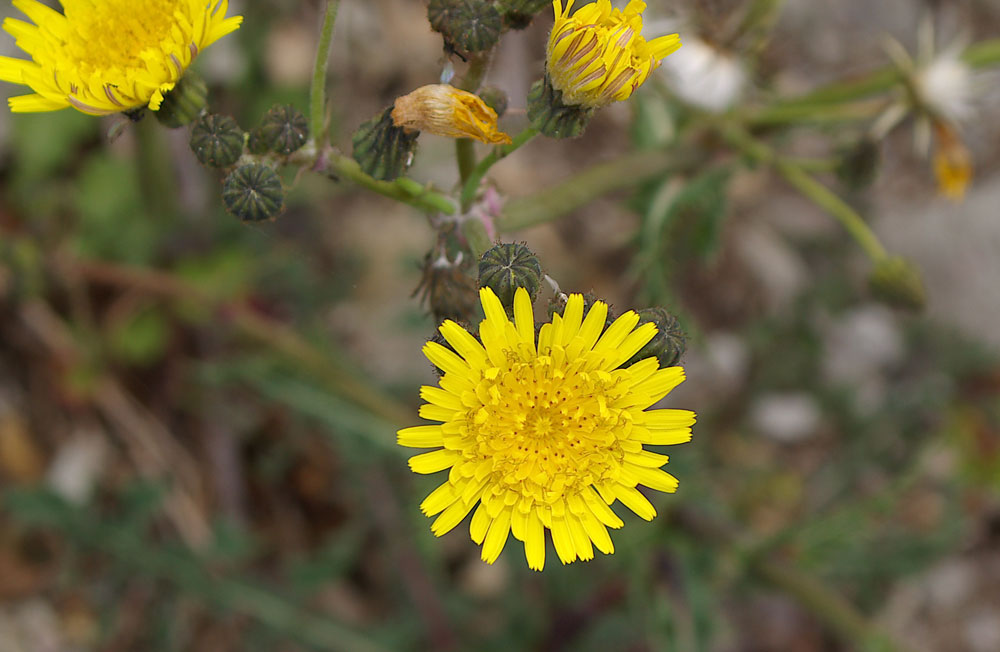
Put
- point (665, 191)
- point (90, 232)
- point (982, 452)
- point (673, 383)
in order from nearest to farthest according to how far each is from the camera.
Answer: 1. point (673, 383)
2. point (665, 191)
3. point (90, 232)
4. point (982, 452)

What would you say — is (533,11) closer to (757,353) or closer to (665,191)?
(665,191)

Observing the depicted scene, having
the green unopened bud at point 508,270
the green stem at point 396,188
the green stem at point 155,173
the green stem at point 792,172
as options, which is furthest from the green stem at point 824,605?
the green stem at point 155,173

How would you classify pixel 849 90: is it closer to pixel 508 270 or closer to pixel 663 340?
pixel 663 340

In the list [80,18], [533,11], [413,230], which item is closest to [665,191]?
[533,11]

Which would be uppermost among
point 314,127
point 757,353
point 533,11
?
point 757,353

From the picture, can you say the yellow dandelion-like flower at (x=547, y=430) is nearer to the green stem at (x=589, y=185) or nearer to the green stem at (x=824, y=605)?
the green stem at (x=589, y=185)

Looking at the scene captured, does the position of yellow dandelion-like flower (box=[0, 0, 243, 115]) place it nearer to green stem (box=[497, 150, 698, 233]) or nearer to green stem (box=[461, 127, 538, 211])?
green stem (box=[461, 127, 538, 211])

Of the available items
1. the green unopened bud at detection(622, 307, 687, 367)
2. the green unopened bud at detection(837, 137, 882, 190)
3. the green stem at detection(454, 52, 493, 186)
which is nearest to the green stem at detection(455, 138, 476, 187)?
the green stem at detection(454, 52, 493, 186)
